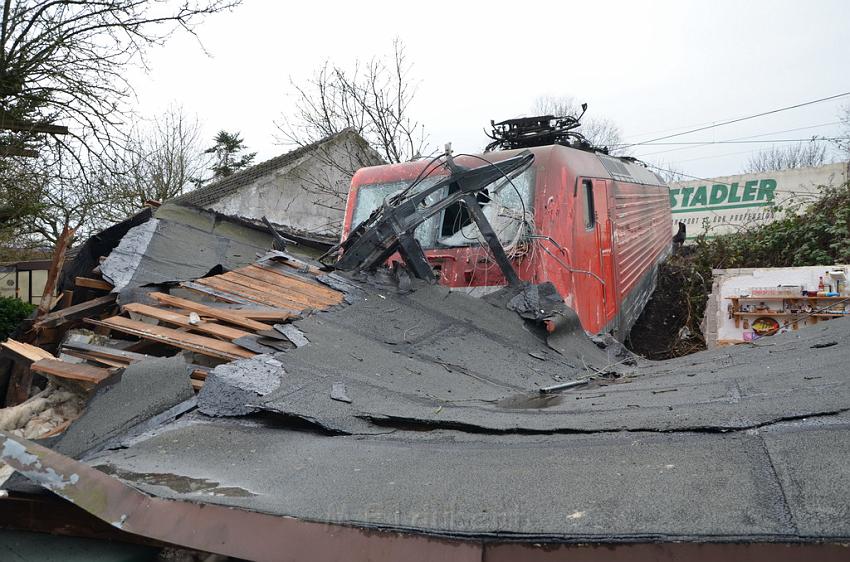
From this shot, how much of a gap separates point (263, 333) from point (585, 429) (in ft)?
6.61

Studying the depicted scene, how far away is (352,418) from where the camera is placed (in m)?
2.69

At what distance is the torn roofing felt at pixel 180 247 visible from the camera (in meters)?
4.80

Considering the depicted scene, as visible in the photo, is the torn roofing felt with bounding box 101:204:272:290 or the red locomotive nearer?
the torn roofing felt with bounding box 101:204:272:290

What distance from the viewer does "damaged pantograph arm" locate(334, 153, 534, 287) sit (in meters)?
5.12

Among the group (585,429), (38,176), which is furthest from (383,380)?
(38,176)

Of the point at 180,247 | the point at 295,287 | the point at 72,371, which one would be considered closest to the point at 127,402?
the point at 72,371

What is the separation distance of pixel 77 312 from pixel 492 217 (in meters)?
3.55

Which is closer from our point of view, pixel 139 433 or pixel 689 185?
pixel 139 433

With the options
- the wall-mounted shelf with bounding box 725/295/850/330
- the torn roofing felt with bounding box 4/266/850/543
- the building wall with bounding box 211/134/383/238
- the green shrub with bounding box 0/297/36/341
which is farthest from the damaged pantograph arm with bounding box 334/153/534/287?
the building wall with bounding box 211/134/383/238

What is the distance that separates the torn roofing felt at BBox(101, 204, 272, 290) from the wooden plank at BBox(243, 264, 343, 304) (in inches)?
23.9

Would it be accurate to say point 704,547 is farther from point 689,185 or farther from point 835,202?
point 689,185

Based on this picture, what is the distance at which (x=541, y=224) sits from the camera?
579cm

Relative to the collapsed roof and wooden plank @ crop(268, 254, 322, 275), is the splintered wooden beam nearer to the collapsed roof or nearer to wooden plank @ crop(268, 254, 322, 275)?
wooden plank @ crop(268, 254, 322, 275)

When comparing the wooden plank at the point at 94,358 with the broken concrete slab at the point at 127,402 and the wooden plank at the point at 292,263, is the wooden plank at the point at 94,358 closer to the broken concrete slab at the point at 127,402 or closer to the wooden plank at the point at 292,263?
the broken concrete slab at the point at 127,402
